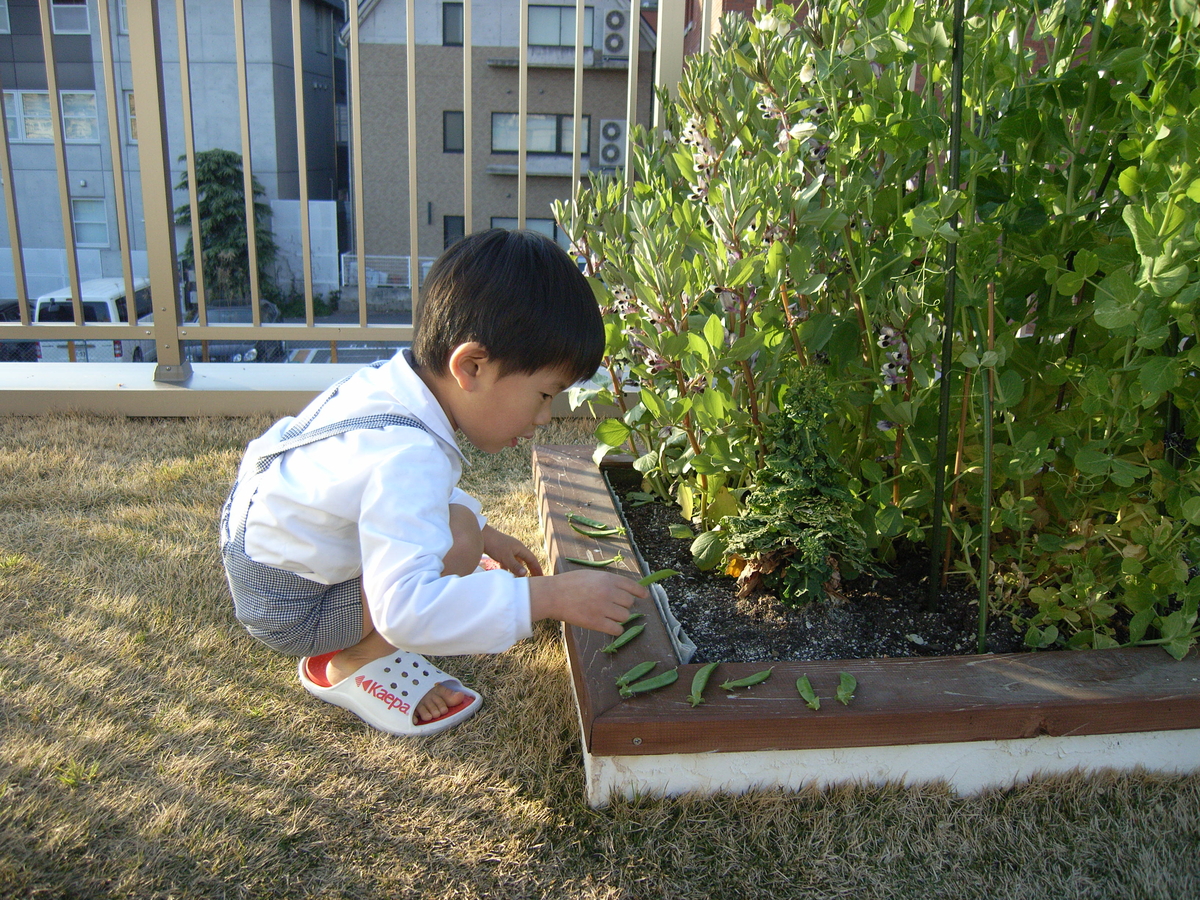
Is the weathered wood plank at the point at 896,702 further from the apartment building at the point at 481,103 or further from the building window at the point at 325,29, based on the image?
the building window at the point at 325,29

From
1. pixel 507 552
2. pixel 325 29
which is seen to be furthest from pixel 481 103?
pixel 507 552

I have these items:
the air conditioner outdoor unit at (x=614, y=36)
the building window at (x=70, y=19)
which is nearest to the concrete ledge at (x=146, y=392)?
the air conditioner outdoor unit at (x=614, y=36)

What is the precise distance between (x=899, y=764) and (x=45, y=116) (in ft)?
109

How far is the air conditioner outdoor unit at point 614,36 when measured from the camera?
2680 cm

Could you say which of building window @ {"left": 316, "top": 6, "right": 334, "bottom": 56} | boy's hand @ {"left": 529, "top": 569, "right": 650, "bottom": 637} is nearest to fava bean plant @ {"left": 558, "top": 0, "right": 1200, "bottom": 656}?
boy's hand @ {"left": 529, "top": 569, "right": 650, "bottom": 637}

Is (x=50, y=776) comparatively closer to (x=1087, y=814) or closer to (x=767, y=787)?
(x=767, y=787)

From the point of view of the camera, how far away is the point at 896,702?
124 centimetres

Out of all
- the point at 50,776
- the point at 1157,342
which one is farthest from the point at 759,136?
the point at 50,776

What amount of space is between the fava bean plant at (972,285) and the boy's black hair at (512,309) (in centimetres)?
17

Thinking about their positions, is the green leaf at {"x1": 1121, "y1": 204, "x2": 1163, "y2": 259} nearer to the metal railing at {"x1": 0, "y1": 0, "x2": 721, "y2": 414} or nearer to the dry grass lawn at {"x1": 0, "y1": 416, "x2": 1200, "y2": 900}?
the dry grass lawn at {"x1": 0, "y1": 416, "x2": 1200, "y2": 900}

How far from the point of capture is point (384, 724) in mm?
1391

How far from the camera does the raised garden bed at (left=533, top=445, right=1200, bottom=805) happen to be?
3.95ft

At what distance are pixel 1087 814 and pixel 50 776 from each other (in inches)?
57.7

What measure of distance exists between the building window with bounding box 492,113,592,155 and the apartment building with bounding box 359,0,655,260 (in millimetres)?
34
